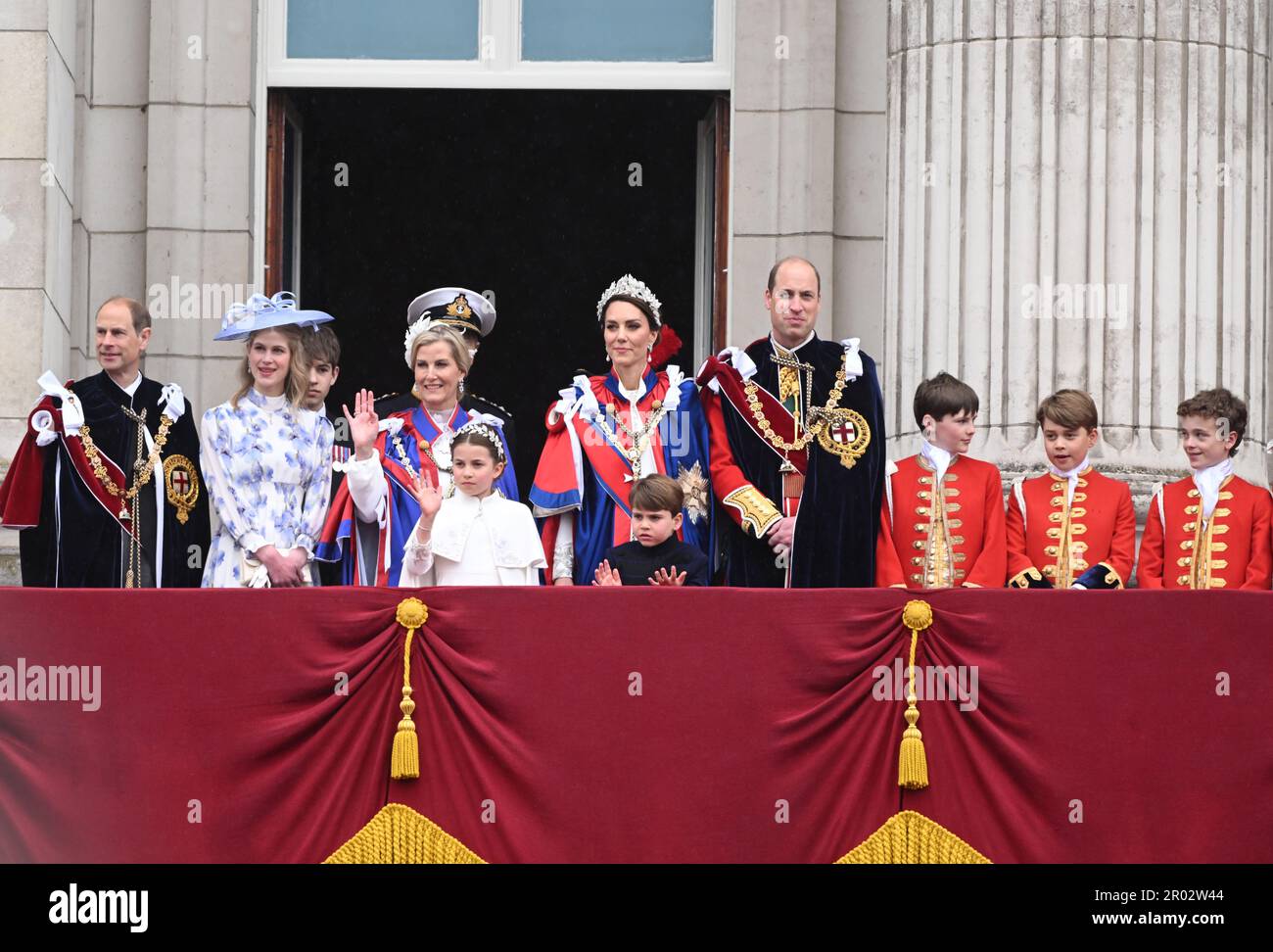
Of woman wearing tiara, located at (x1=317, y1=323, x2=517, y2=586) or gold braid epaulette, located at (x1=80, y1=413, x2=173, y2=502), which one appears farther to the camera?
gold braid epaulette, located at (x1=80, y1=413, x2=173, y2=502)

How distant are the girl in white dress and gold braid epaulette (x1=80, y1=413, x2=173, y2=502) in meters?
1.19

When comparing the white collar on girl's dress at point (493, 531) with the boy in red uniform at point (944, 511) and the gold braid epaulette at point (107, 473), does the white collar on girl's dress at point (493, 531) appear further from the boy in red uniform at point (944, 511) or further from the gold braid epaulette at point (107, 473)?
the boy in red uniform at point (944, 511)

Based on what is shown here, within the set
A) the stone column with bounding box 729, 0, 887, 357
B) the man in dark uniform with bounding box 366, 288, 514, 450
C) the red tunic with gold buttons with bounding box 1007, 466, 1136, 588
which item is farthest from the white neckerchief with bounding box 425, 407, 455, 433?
the stone column with bounding box 729, 0, 887, 357

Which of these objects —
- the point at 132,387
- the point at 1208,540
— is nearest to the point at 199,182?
the point at 132,387

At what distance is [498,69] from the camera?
1473 centimetres

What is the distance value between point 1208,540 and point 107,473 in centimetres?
472

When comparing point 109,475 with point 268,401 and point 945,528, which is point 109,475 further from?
point 945,528

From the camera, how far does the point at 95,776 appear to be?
970 cm

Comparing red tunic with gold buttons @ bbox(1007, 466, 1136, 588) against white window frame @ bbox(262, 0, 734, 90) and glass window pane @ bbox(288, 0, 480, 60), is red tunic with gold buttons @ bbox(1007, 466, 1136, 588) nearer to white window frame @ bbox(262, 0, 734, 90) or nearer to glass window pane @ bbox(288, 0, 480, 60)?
white window frame @ bbox(262, 0, 734, 90)

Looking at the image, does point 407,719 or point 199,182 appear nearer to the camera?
point 407,719

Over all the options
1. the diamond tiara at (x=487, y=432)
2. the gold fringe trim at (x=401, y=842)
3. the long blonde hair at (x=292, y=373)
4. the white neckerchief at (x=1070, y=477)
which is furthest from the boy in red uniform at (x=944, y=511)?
the long blonde hair at (x=292, y=373)

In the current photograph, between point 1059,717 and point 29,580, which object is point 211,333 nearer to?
point 29,580

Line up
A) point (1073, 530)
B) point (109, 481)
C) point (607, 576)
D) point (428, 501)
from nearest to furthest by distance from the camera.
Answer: point (428, 501)
point (607, 576)
point (109, 481)
point (1073, 530)

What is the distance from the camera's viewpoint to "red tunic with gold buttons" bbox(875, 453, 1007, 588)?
1105cm
